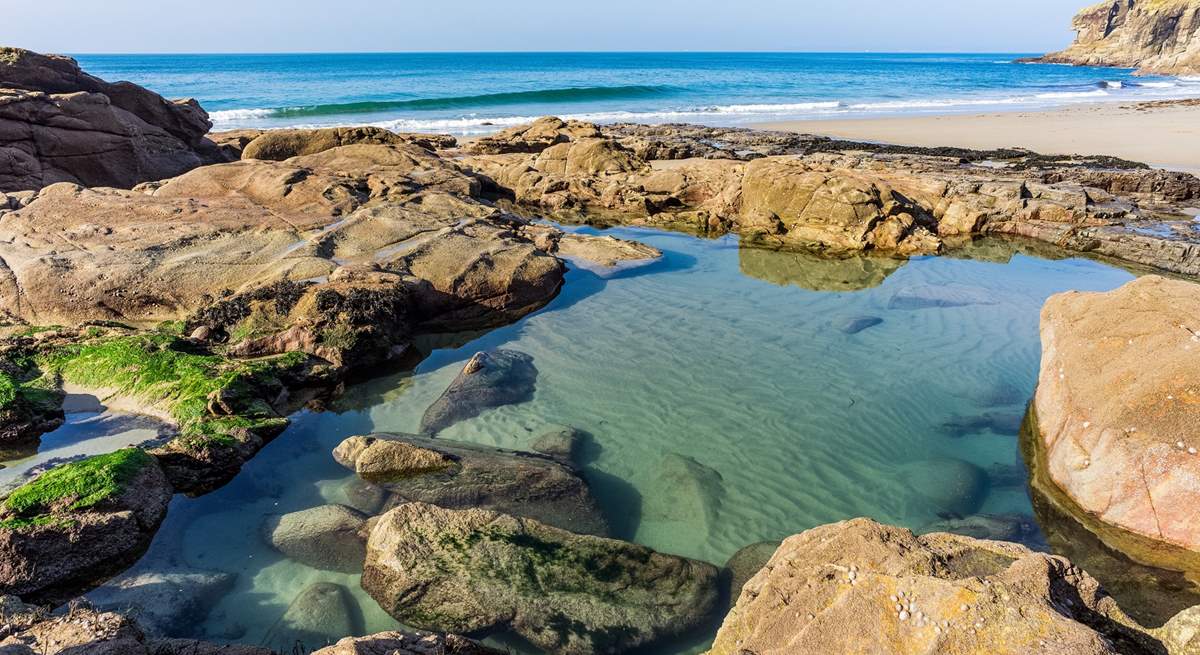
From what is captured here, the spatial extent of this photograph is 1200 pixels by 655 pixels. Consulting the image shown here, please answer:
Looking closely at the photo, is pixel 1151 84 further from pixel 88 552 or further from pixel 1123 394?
pixel 88 552

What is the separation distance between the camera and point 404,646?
3641 mm

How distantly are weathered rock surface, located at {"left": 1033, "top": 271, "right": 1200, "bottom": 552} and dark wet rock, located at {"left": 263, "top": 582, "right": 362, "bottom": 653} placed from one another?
21.5 ft

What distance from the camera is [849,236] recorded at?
15.0 meters

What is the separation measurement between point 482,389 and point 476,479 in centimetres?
207

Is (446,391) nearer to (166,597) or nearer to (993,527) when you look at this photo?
(166,597)

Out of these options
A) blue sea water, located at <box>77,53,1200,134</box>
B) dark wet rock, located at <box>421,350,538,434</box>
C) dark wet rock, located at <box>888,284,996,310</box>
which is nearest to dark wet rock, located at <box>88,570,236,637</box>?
dark wet rock, located at <box>421,350,538,434</box>

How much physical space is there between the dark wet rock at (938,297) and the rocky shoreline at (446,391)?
0.24 meters

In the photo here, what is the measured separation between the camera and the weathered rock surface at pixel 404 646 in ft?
11.1

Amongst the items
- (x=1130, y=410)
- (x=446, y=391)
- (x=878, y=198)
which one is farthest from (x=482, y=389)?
(x=878, y=198)

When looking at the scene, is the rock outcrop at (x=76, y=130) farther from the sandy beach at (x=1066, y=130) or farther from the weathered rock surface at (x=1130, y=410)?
the sandy beach at (x=1066, y=130)

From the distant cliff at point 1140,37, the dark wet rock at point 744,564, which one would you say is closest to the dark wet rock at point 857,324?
the dark wet rock at point 744,564

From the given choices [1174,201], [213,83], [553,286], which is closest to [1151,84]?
[1174,201]

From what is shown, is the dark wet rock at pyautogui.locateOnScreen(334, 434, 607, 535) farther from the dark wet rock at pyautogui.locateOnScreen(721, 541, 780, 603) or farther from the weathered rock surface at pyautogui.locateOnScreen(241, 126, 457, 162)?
the weathered rock surface at pyautogui.locateOnScreen(241, 126, 457, 162)

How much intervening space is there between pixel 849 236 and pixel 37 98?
1950 cm
